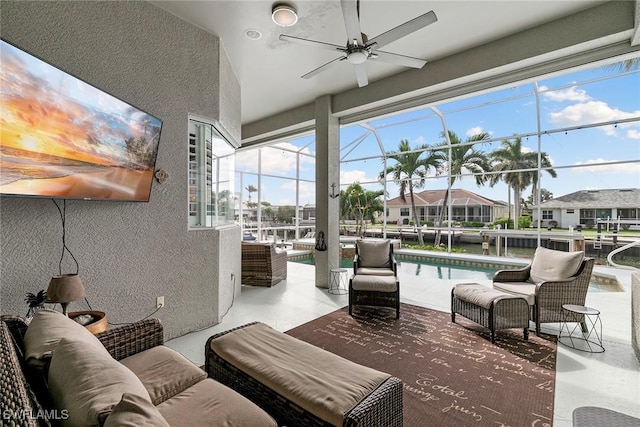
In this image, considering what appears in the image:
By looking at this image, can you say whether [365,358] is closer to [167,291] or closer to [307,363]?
[307,363]

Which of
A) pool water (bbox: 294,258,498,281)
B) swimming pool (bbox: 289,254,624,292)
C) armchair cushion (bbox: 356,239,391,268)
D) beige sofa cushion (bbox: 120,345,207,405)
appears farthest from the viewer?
pool water (bbox: 294,258,498,281)

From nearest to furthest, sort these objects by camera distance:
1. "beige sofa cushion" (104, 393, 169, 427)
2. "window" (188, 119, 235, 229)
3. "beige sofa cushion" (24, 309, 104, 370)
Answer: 1. "beige sofa cushion" (104, 393, 169, 427)
2. "beige sofa cushion" (24, 309, 104, 370)
3. "window" (188, 119, 235, 229)

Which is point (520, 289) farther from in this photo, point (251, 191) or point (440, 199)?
point (251, 191)

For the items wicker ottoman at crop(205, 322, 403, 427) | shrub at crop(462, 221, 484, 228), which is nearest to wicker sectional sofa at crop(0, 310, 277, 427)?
wicker ottoman at crop(205, 322, 403, 427)

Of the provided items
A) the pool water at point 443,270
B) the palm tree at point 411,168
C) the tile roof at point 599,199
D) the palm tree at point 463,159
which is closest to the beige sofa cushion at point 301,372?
the pool water at point 443,270

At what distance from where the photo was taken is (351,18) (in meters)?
2.40

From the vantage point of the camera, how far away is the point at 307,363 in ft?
5.65

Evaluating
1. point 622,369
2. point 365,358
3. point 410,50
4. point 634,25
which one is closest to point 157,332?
point 365,358

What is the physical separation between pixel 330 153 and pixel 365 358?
11.4ft

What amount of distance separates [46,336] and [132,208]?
165cm

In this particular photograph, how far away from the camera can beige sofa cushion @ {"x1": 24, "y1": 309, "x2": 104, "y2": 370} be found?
1.17m

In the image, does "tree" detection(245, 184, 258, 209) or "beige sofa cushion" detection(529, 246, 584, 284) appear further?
"tree" detection(245, 184, 258, 209)

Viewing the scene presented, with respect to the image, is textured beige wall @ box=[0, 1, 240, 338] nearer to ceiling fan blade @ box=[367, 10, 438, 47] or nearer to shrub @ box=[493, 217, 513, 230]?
ceiling fan blade @ box=[367, 10, 438, 47]

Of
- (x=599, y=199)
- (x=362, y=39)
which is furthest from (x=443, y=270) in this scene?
(x=362, y=39)
